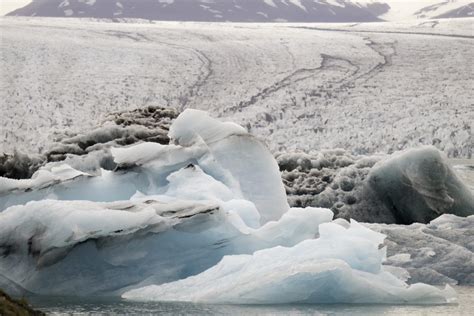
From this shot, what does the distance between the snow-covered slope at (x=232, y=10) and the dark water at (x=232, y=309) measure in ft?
231

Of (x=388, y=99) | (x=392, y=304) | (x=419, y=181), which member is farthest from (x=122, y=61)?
(x=392, y=304)

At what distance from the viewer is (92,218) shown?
8305 mm

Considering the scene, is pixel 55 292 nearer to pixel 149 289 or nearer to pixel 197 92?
pixel 149 289

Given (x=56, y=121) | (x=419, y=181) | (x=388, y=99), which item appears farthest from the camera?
(x=388, y=99)

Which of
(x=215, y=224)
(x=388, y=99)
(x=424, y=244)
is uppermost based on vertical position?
(x=215, y=224)

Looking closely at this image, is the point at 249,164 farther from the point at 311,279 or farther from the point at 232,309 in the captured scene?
the point at 232,309

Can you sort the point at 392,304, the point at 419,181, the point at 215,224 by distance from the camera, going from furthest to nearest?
the point at 419,181, the point at 215,224, the point at 392,304

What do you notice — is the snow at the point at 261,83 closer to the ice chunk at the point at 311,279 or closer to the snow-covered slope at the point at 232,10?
the ice chunk at the point at 311,279

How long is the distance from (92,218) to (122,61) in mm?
24495

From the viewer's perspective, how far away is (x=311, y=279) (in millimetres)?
7777

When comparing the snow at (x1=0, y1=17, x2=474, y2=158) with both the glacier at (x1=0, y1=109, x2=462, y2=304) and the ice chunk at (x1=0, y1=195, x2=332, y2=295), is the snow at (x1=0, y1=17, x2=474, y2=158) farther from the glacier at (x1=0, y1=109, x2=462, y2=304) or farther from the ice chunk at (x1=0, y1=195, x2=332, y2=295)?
the ice chunk at (x1=0, y1=195, x2=332, y2=295)

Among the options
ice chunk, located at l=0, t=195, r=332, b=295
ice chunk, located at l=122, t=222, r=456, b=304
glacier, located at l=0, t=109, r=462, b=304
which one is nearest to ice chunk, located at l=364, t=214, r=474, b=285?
glacier, located at l=0, t=109, r=462, b=304

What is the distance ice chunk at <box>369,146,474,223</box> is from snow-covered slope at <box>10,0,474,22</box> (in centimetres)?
6587

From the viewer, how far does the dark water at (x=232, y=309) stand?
7441 millimetres
